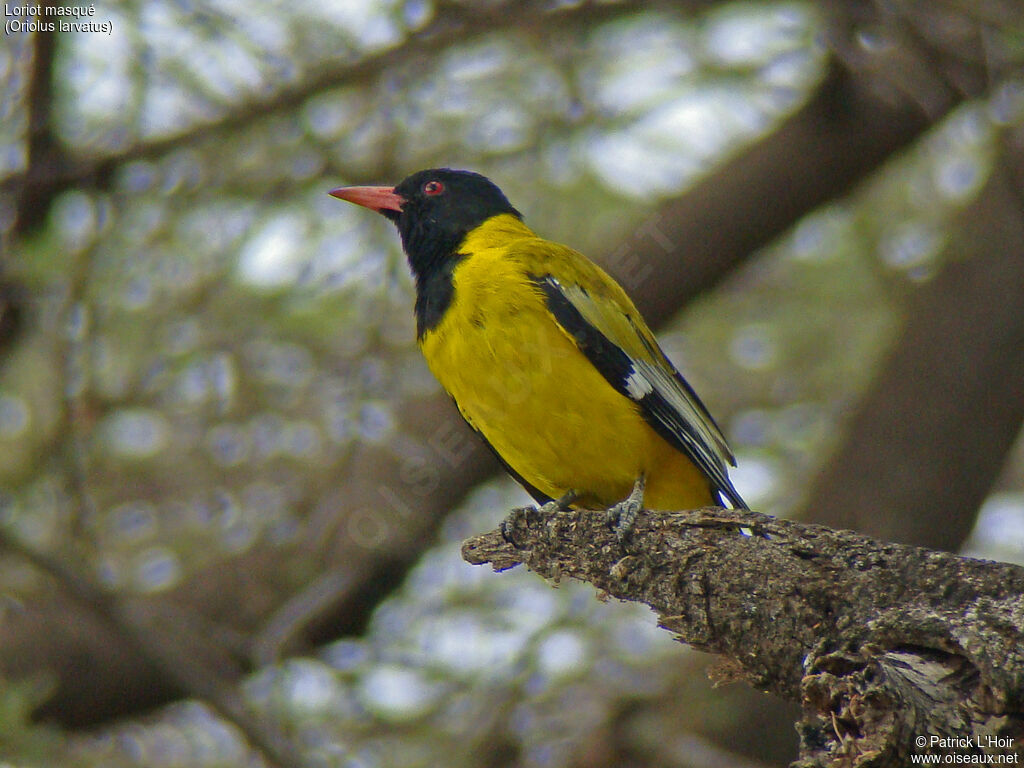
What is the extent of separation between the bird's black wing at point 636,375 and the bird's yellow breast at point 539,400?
44 mm

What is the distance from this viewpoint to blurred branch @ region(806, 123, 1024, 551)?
6.22 metres

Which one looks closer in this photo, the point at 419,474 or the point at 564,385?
the point at 564,385

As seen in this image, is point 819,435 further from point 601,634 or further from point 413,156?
point 413,156

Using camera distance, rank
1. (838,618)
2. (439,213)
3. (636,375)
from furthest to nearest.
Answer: (439,213), (636,375), (838,618)

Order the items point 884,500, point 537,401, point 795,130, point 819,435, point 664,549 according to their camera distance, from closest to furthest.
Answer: point 664,549 < point 537,401 < point 884,500 < point 795,130 < point 819,435

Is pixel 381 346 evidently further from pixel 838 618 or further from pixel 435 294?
pixel 838 618

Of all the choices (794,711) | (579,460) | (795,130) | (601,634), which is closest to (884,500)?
(794,711)

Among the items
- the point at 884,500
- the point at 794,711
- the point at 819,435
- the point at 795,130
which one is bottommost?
the point at 794,711

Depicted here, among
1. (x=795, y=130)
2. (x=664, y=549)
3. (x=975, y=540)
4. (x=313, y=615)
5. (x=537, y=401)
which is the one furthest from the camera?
(x=975, y=540)

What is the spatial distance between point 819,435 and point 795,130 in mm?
2243

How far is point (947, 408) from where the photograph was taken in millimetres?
6371

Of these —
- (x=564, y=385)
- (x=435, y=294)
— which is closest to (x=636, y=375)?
(x=564, y=385)

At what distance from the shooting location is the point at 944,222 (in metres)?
7.24

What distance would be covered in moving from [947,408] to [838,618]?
413 cm
